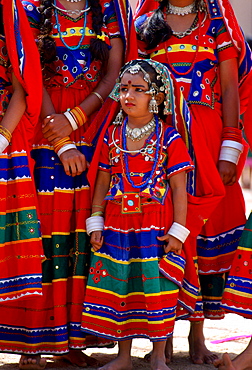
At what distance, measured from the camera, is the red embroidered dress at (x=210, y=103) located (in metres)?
3.92

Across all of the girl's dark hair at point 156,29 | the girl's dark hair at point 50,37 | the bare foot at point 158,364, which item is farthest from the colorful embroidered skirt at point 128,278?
the girl's dark hair at point 156,29

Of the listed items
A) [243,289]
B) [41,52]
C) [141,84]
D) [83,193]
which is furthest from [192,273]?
[41,52]

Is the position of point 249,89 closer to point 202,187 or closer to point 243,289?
point 202,187

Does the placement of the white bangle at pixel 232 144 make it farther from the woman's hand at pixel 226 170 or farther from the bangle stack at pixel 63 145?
the bangle stack at pixel 63 145

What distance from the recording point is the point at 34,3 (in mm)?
3834

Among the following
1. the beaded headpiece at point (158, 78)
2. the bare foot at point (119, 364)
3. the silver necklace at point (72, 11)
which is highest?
the silver necklace at point (72, 11)

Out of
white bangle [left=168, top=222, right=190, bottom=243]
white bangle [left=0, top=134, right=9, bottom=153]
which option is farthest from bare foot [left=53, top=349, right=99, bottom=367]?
white bangle [left=0, top=134, right=9, bottom=153]

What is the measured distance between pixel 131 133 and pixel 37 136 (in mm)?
583

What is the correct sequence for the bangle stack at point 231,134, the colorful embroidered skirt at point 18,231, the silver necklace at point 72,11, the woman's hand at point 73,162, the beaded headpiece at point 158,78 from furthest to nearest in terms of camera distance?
1. the bangle stack at point 231,134
2. the silver necklace at point 72,11
3. the woman's hand at point 73,162
4. the beaded headpiece at point 158,78
5. the colorful embroidered skirt at point 18,231

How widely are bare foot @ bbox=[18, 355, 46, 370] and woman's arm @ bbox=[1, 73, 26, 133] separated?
1.31m

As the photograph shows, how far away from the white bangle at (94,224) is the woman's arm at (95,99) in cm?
50

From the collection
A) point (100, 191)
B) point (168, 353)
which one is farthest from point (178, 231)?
point (168, 353)

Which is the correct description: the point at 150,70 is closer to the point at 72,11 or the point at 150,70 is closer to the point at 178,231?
the point at 72,11

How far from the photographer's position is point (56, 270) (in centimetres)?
373
